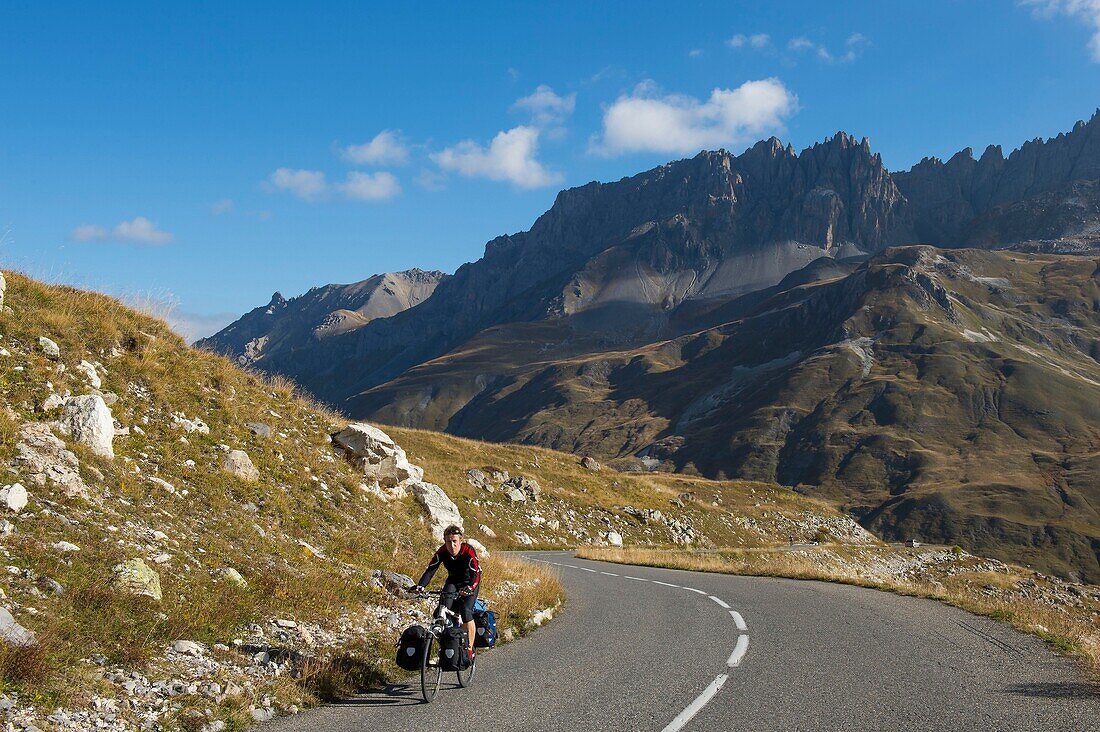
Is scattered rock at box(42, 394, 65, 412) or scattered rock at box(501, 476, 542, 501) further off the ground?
scattered rock at box(42, 394, 65, 412)

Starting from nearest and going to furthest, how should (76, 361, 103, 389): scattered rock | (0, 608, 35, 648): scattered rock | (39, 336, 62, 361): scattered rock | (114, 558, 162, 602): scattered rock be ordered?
(0, 608, 35, 648): scattered rock → (114, 558, 162, 602): scattered rock → (39, 336, 62, 361): scattered rock → (76, 361, 103, 389): scattered rock

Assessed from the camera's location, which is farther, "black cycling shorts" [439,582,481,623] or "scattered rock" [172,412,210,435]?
"scattered rock" [172,412,210,435]

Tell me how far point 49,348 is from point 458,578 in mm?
10884

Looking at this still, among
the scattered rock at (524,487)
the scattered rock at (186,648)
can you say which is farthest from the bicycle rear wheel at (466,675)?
the scattered rock at (524,487)

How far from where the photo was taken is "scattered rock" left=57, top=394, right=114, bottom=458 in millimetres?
13234

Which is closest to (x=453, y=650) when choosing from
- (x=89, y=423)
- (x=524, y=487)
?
(x=89, y=423)

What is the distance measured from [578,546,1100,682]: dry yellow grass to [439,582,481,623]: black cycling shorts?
26.8 feet

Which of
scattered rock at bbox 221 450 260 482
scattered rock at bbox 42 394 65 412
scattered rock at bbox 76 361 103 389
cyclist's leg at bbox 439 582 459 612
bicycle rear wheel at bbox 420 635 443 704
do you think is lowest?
bicycle rear wheel at bbox 420 635 443 704

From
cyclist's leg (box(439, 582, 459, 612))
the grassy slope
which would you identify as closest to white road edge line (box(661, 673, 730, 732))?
cyclist's leg (box(439, 582, 459, 612))

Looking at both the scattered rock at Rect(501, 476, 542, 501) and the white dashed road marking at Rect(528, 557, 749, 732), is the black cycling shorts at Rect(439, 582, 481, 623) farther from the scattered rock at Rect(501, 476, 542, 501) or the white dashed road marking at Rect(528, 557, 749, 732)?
the scattered rock at Rect(501, 476, 542, 501)

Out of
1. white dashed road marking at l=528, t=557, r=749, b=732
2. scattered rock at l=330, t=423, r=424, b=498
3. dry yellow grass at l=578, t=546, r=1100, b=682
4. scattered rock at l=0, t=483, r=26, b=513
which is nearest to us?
white dashed road marking at l=528, t=557, r=749, b=732

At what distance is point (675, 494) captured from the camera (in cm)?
6116

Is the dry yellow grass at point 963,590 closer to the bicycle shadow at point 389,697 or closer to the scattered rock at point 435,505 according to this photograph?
the bicycle shadow at point 389,697

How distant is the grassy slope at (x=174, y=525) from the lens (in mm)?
8531
